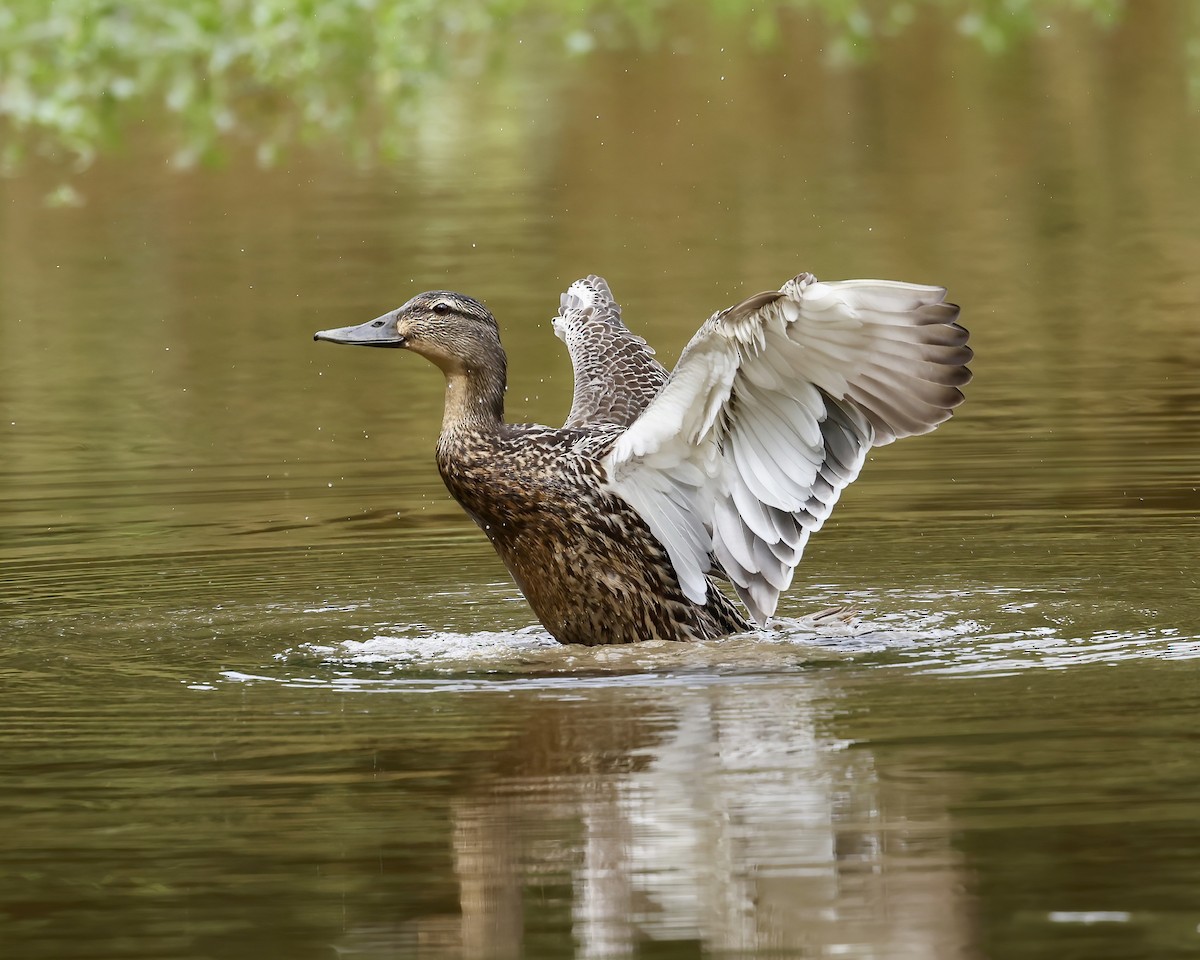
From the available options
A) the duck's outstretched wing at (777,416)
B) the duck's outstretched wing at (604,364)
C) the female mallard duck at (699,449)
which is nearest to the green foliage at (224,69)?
the duck's outstretched wing at (604,364)

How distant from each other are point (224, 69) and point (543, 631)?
21.4m

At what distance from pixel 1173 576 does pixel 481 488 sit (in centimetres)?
256

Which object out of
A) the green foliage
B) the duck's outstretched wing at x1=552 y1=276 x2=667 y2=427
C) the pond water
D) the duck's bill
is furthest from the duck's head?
the green foliage

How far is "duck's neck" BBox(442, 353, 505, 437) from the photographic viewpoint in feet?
28.8

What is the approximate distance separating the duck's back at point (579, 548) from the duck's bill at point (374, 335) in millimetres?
686

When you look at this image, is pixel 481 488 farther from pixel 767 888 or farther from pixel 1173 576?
pixel 767 888

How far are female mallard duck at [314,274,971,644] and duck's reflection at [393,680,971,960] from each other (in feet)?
4.59

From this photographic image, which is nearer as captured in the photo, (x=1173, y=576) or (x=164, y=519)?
(x=1173, y=576)

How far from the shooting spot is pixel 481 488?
8609 mm

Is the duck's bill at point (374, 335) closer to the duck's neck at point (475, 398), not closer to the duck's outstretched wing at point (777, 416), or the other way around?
the duck's neck at point (475, 398)

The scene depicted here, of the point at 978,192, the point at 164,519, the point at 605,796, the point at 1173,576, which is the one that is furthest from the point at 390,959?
the point at 978,192

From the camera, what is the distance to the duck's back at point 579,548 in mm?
8461

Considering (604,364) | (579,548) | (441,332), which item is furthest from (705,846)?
(604,364)

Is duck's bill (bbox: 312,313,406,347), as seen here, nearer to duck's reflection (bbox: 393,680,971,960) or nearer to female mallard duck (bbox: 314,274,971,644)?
female mallard duck (bbox: 314,274,971,644)
